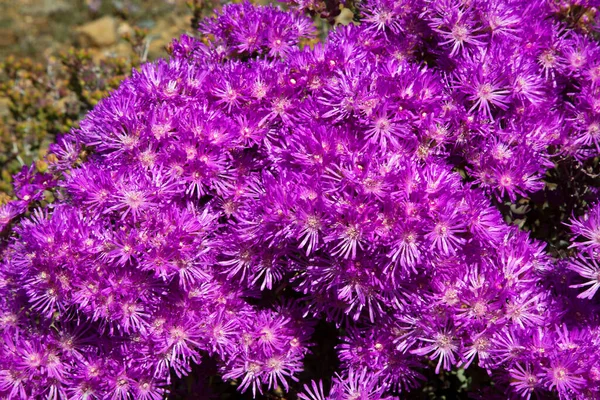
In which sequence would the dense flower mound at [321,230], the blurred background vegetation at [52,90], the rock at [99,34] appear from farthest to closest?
the rock at [99,34] → the blurred background vegetation at [52,90] → the dense flower mound at [321,230]

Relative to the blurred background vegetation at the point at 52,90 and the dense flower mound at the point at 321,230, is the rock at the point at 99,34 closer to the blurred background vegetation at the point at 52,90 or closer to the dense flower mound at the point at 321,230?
the blurred background vegetation at the point at 52,90

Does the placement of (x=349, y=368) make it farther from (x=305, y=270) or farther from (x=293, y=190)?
(x=293, y=190)

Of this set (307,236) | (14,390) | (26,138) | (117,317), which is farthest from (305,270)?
(26,138)

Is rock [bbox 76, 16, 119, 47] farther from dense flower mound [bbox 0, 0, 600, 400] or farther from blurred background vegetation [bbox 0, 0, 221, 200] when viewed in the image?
dense flower mound [bbox 0, 0, 600, 400]

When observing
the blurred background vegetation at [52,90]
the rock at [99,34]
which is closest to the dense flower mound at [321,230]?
the blurred background vegetation at [52,90]

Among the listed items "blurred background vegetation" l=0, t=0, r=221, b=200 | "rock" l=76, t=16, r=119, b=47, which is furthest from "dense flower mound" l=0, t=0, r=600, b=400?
"rock" l=76, t=16, r=119, b=47

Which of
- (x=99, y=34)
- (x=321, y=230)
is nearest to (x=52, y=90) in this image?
(x=321, y=230)
